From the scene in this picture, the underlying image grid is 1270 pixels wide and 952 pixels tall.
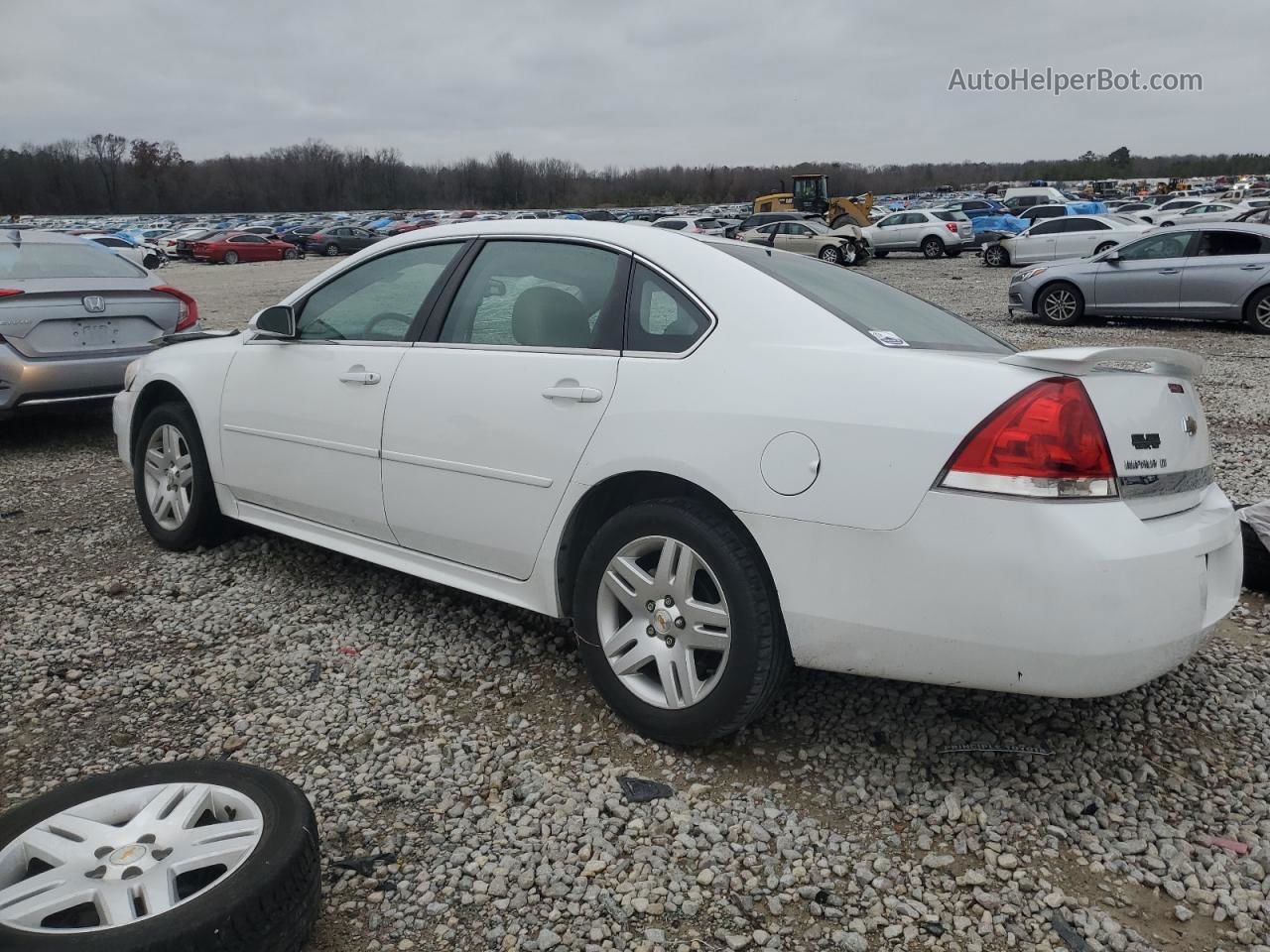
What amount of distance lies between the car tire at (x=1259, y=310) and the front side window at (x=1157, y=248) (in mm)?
1057

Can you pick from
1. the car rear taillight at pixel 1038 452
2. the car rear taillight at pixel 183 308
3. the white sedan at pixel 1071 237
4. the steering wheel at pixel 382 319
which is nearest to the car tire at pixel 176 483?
the steering wheel at pixel 382 319

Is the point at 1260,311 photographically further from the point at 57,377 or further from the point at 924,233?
the point at 924,233

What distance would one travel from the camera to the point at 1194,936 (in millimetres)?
2160

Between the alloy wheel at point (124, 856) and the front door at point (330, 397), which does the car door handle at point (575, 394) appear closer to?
the front door at point (330, 397)

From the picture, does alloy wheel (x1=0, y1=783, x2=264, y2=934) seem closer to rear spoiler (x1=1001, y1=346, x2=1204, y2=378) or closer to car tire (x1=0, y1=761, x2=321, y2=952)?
car tire (x1=0, y1=761, x2=321, y2=952)

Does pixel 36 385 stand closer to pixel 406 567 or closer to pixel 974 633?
pixel 406 567

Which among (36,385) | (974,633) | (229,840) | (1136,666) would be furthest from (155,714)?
(36,385)

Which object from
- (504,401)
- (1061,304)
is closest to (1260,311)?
(1061,304)

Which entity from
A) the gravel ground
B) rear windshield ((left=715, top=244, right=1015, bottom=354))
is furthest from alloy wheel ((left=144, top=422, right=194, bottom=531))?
rear windshield ((left=715, top=244, right=1015, bottom=354))

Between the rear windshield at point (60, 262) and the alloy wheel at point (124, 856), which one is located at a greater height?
the rear windshield at point (60, 262)

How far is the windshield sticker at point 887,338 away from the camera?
107 inches

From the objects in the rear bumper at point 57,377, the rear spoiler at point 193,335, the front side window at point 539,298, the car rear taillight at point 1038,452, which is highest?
the front side window at point 539,298

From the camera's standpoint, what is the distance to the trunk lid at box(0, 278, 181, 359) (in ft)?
21.2

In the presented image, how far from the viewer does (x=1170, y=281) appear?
1295 cm
